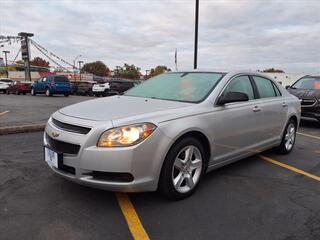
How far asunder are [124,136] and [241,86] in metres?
2.37

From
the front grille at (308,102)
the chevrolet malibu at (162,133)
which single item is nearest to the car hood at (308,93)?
the front grille at (308,102)

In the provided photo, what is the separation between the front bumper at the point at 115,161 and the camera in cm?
328

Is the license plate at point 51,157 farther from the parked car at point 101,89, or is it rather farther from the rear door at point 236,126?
the parked car at point 101,89

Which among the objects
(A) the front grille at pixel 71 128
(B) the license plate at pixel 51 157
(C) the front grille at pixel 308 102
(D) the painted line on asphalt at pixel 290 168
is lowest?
(D) the painted line on asphalt at pixel 290 168

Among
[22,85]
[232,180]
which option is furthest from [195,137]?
[22,85]

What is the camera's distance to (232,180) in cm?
464

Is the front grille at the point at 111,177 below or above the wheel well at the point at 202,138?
below

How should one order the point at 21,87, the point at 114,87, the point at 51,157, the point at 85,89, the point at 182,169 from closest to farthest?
1. the point at 51,157
2. the point at 182,169
3. the point at 114,87
4. the point at 21,87
5. the point at 85,89

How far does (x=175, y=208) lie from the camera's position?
11.9 ft

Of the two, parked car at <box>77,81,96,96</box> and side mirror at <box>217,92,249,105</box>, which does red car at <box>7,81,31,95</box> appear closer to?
parked car at <box>77,81,96,96</box>

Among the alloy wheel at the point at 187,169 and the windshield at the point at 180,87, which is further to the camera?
the windshield at the point at 180,87

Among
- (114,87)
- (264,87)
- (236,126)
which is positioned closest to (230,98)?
(236,126)

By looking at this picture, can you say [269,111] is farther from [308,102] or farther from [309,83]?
[309,83]

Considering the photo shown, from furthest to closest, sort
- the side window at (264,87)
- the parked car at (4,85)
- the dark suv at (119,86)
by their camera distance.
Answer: the parked car at (4,85) < the dark suv at (119,86) < the side window at (264,87)
